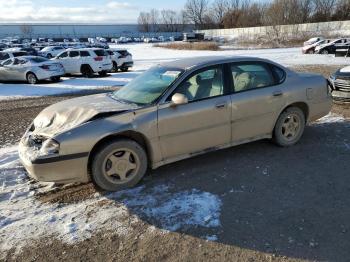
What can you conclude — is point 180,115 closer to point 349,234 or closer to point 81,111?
point 81,111

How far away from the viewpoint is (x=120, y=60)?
2177cm

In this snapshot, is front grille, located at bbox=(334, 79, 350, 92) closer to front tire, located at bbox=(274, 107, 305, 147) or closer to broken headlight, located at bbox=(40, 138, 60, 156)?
front tire, located at bbox=(274, 107, 305, 147)

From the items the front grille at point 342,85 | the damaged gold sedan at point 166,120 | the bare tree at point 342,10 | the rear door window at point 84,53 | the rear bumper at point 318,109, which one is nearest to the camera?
the damaged gold sedan at point 166,120

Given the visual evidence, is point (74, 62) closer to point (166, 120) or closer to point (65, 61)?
point (65, 61)

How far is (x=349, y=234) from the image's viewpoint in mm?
3391

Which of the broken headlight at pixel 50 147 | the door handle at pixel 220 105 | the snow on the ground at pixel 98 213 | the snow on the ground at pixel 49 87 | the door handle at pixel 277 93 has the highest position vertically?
the door handle at pixel 277 93

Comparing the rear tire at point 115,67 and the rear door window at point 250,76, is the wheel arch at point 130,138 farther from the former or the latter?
the rear tire at point 115,67

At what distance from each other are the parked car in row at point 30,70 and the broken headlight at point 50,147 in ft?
46.0

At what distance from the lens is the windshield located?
4848 mm

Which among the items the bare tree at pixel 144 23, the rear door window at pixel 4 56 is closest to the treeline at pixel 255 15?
the bare tree at pixel 144 23

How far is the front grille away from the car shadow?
316cm

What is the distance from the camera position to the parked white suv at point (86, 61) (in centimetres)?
1941

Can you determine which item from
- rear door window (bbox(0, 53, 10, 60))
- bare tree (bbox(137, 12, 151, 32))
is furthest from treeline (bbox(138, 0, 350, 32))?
rear door window (bbox(0, 53, 10, 60))

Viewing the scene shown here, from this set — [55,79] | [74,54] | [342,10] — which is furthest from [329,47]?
[342,10]
